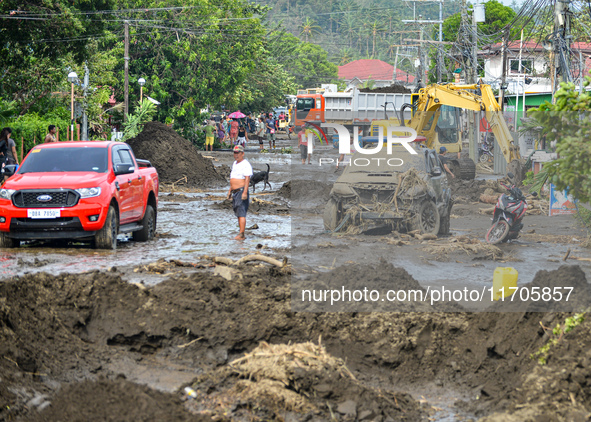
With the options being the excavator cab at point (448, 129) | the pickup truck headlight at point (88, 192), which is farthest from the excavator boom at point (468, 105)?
the pickup truck headlight at point (88, 192)

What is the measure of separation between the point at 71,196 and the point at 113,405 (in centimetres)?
781

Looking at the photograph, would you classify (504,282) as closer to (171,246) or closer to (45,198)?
(171,246)

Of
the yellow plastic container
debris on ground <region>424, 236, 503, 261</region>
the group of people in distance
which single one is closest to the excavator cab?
debris on ground <region>424, 236, 503, 261</region>

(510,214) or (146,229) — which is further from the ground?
(510,214)

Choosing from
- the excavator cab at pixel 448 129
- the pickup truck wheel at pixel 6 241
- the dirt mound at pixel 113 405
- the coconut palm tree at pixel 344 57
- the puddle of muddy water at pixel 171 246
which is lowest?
the puddle of muddy water at pixel 171 246

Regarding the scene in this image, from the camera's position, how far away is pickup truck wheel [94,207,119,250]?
12.8 m

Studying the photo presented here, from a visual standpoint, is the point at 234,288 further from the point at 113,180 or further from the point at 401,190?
the point at 401,190

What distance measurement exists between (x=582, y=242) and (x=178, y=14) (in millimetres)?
36456

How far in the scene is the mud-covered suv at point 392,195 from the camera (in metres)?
14.4

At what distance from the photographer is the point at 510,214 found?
1400 cm

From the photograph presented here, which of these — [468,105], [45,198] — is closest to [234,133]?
[468,105]

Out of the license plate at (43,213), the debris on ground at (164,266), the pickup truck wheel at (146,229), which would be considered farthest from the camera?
the pickup truck wheel at (146,229)

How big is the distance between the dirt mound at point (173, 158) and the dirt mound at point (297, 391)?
21.4 m

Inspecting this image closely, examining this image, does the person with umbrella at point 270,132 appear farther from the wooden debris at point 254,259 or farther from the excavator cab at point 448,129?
the wooden debris at point 254,259
